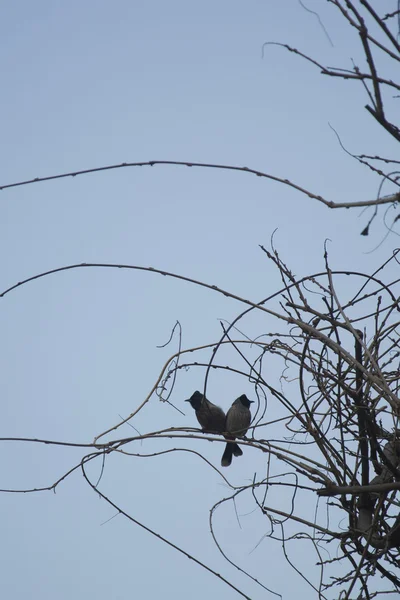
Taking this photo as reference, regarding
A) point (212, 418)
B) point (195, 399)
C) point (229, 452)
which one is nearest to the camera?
point (212, 418)

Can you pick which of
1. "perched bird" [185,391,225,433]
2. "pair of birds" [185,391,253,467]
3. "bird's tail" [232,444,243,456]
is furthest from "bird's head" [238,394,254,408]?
"bird's tail" [232,444,243,456]

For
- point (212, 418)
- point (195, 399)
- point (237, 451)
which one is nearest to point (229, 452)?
point (237, 451)

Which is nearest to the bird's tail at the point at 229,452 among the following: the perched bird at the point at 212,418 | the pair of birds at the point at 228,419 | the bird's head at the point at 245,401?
the pair of birds at the point at 228,419

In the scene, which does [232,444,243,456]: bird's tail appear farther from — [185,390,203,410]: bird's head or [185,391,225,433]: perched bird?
[185,390,203,410]: bird's head

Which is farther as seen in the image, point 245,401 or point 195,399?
point 195,399

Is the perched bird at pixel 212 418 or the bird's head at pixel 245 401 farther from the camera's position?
the bird's head at pixel 245 401

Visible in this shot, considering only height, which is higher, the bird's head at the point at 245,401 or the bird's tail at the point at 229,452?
the bird's head at the point at 245,401

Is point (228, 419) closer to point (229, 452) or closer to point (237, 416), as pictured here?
point (237, 416)

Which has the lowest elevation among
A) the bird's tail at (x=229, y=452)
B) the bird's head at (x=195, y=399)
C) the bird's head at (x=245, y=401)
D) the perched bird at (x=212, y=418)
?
the bird's tail at (x=229, y=452)

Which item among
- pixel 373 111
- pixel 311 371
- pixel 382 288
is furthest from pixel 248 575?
pixel 373 111

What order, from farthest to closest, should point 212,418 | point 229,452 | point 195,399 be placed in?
point 195,399 → point 229,452 → point 212,418

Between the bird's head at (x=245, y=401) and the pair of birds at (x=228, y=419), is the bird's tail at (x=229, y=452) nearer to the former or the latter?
the pair of birds at (x=228, y=419)

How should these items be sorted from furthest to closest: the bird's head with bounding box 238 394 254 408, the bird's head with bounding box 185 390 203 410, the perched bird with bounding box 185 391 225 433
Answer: the bird's head with bounding box 185 390 203 410 < the bird's head with bounding box 238 394 254 408 < the perched bird with bounding box 185 391 225 433

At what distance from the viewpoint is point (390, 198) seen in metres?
1.21
